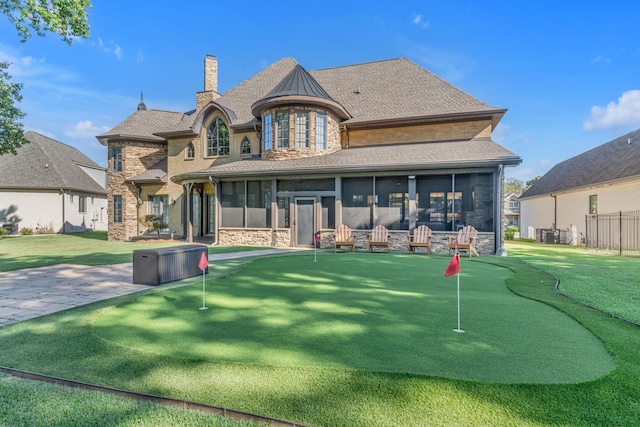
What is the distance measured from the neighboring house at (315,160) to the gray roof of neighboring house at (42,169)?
345 inches

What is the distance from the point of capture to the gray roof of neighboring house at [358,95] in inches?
637

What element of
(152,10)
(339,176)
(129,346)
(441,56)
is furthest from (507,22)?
(129,346)

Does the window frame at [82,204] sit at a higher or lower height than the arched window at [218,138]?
lower

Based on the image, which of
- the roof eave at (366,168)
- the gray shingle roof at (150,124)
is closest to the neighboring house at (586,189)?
the roof eave at (366,168)

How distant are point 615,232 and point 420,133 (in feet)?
36.3

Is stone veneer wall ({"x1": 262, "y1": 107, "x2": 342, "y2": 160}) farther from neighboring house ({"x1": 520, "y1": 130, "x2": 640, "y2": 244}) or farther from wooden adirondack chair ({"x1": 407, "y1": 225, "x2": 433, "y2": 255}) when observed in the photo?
neighboring house ({"x1": 520, "y1": 130, "x2": 640, "y2": 244})

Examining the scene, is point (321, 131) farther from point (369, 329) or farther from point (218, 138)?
point (369, 329)

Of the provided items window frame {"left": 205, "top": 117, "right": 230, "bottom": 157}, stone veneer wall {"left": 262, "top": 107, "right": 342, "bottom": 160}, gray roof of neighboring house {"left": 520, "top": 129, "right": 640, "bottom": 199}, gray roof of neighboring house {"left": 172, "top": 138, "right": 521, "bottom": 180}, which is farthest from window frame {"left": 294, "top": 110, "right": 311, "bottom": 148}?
gray roof of neighboring house {"left": 520, "top": 129, "right": 640, "bottom": 199}

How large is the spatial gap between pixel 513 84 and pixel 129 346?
2407 cm

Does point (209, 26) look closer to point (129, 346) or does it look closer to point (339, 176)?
point (339, 176)

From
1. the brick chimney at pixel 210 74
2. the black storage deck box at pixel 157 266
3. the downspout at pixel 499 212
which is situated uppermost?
the brick chimney at pixel 210 74

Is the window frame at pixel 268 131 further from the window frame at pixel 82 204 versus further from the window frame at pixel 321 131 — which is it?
the window frame at pixel 82 204

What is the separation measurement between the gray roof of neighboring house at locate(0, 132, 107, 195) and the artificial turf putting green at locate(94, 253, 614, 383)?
26323 mm

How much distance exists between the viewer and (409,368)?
2861mm
